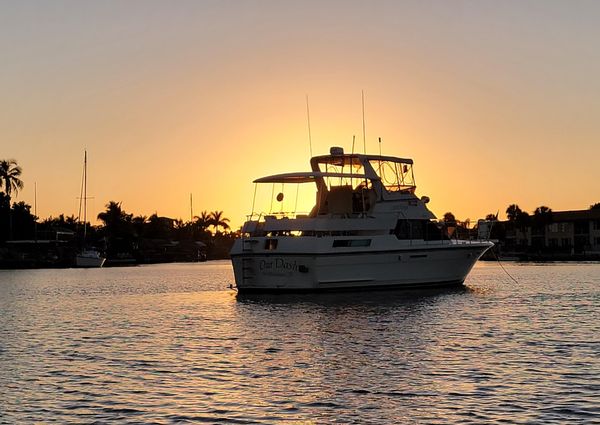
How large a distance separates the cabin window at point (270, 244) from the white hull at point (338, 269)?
12.3 inches

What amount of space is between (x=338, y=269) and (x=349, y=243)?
57.4 inches

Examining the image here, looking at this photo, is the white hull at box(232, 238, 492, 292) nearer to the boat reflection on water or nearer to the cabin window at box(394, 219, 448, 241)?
the boat reflection on water

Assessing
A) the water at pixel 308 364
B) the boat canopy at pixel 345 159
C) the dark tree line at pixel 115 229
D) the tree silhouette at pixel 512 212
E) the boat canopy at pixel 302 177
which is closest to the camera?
the water at pixel 308 364

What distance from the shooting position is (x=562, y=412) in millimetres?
13766

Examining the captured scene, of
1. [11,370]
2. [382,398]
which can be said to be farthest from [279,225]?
[382,398]

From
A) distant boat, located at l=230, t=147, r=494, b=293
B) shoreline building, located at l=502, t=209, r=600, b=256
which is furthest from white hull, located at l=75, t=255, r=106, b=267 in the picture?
shoreline building, located at l=502, t=209, r=600, b=256

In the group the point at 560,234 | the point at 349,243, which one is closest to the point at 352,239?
the point at 349,243

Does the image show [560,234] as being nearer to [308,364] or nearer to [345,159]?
[345,159]

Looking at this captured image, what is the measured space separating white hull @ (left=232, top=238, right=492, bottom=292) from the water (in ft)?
12.4

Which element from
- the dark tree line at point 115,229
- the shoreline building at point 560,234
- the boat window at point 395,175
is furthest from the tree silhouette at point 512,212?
the boat window at point 395,175

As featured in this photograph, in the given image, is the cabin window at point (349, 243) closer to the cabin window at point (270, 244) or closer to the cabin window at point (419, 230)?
the cabin window at point (419, 230)

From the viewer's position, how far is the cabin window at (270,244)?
39938 millimetres

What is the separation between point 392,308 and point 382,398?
62.1ft

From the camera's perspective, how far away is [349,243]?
40.2 meters
